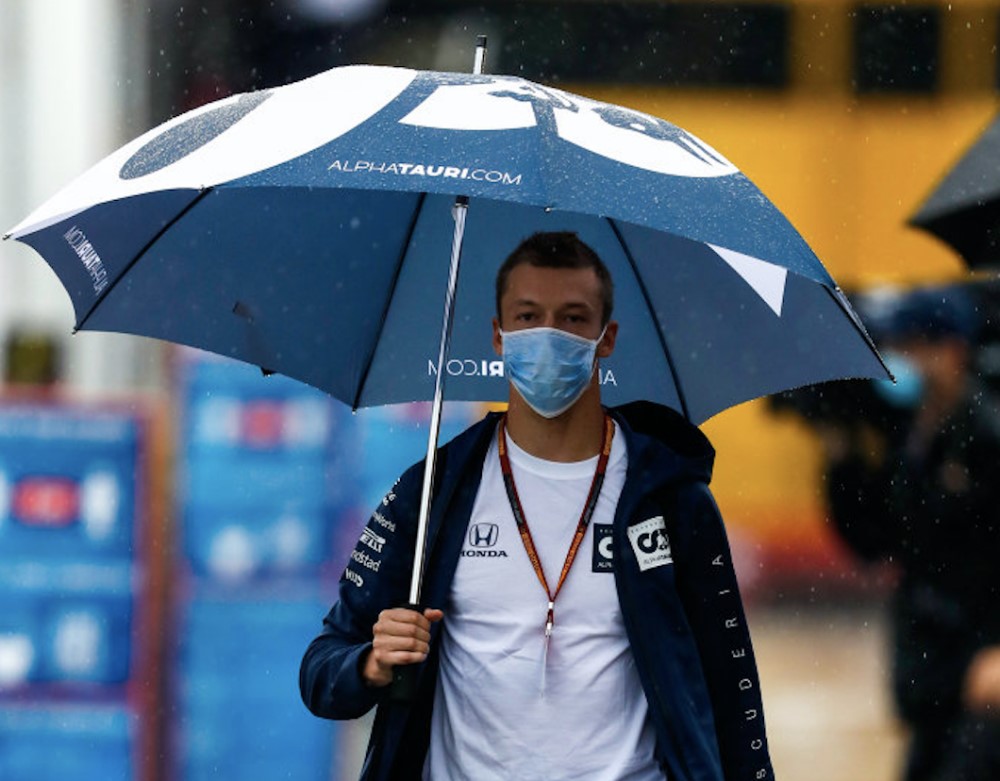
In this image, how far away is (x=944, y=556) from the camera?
4656mm

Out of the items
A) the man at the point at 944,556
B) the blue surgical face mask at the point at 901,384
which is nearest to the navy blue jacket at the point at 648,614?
the man at the point at 944,556

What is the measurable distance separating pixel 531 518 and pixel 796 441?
5.81m

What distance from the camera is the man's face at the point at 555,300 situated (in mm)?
2615

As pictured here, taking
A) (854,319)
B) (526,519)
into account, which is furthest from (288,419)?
(526,519)

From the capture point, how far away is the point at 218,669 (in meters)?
5.90

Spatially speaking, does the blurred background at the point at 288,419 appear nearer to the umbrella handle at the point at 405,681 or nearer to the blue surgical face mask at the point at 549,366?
the blue surgical face mask at the point at 549,366

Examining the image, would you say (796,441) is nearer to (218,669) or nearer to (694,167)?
(218,669)

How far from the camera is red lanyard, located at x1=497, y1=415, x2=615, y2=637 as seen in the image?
2537mm

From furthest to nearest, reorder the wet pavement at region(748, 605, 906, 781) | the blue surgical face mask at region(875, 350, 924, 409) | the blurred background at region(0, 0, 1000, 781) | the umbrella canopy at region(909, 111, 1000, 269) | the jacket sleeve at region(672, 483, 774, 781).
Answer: the wet pavement at region(748, 605, 906, 781) < the blue surgical face mask at region(875, 350, 924, 409) < the blurred background at region(0, 0, 1000, 781) < the umbrella canopy at region(909, 111, 1000, 269) < the jacket sleeve at region(672, 483, 774, 781)

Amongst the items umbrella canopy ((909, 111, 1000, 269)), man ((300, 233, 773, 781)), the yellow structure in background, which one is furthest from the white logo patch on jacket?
the yellow structure in background

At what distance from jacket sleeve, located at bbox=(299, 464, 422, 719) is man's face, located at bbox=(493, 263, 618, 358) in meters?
0.28

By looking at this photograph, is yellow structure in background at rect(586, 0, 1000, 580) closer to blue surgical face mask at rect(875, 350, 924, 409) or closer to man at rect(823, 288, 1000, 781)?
blue surgical face mask at rect(875, 350, 924, 409)

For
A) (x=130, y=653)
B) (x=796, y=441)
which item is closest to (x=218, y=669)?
(x=130, y=653)

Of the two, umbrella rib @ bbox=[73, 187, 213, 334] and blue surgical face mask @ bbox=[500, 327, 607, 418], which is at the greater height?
umbrella rib @ bbox=[73, 187, 213, 334]
